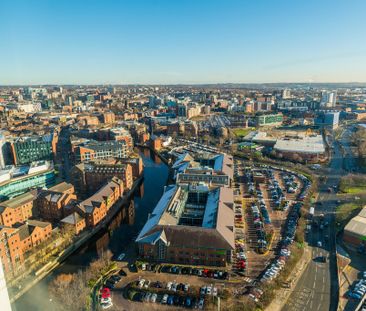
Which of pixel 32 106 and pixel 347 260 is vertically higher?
pixel 32 106

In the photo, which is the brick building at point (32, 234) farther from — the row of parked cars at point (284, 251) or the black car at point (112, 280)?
the row of parked cars at point (284, 251)

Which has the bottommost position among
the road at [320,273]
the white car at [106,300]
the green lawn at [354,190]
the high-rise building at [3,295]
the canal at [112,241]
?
the canal at [112,241]

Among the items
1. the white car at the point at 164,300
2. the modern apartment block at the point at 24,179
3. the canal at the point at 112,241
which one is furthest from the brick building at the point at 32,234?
the white car at the point at 164,300

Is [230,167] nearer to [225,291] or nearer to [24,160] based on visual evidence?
[225,291]

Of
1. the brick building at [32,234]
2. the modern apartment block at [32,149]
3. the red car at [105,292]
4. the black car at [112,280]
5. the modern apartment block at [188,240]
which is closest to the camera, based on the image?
the red car at [105,292]

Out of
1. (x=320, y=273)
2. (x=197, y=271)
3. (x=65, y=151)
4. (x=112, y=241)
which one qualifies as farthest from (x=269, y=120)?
(x=197, y=271)

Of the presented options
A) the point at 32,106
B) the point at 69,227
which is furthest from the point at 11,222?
the point at 32,106

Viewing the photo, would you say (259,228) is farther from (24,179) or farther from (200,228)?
(24,179)
